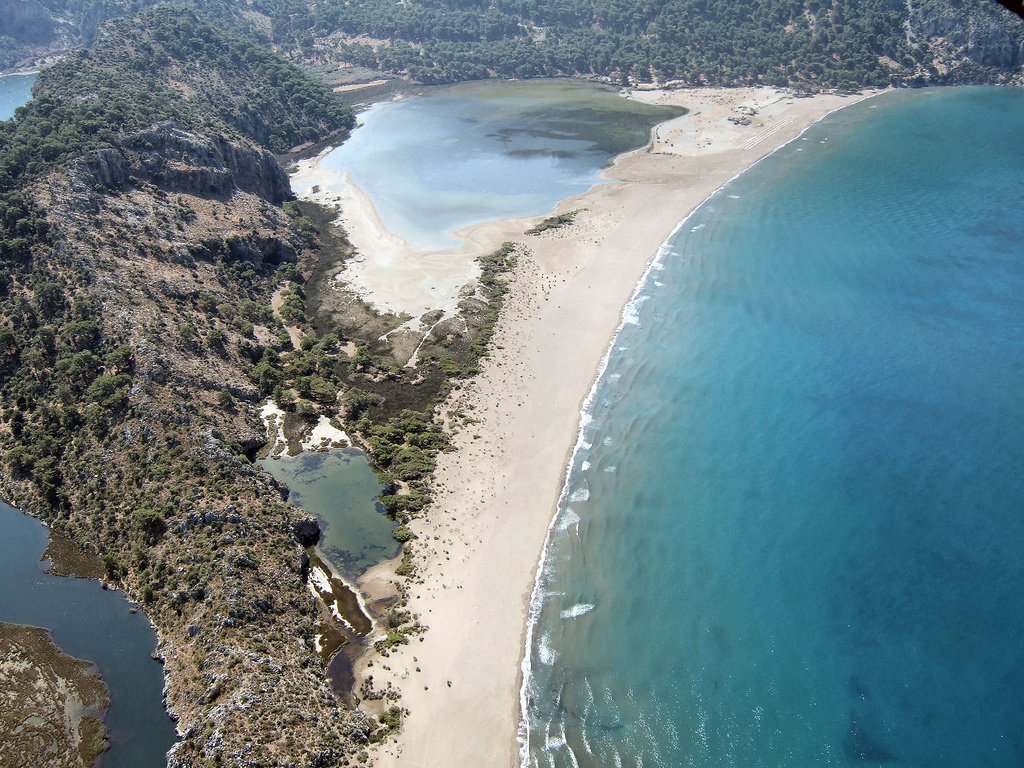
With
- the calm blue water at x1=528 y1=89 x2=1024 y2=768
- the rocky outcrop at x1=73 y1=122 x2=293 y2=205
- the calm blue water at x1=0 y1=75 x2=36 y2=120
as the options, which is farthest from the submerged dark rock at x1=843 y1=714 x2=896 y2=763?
the calm blue water at x1=0 y1=75 x2=36 y2=120

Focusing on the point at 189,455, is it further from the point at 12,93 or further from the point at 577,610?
the point at 12,93

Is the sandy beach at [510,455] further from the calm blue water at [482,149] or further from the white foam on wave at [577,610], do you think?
the calm blue water at [482,149]

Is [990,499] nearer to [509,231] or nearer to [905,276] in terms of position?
[905,276]

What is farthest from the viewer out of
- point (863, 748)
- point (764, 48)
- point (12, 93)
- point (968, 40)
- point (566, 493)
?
point (12, 93)

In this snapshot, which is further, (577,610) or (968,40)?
(968,40)

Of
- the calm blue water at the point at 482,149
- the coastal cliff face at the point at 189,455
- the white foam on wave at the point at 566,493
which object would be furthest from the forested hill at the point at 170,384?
the calm blue water at the point at 482,149

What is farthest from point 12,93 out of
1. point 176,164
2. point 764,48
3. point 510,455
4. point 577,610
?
point 577,610

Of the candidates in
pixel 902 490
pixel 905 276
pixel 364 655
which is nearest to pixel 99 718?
pixel 364 655
